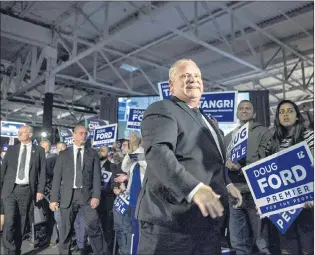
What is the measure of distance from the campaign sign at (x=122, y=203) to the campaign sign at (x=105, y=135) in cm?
188

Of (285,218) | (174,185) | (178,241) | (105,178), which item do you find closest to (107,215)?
(105,178)

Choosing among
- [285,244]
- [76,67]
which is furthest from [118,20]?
[285,244]

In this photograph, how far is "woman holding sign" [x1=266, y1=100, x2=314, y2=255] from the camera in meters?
2.83

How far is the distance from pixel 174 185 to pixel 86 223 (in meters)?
3.20

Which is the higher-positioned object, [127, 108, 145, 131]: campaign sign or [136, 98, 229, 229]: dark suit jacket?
[127, 108, 145, 131]: campaign sign

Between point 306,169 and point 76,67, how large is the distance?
11255 mm

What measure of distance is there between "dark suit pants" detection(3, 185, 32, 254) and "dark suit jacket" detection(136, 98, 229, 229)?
3326 mm

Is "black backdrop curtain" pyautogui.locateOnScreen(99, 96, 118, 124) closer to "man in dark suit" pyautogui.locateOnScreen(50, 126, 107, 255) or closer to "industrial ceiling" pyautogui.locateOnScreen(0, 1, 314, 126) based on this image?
"industrial ceiling" pyautogui.locateOnScreen(0, 1, 314, 126)

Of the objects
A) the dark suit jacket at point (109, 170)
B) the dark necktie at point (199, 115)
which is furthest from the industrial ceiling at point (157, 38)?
the dark necktie at point (199, 115)

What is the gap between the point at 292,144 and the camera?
2.97 metres

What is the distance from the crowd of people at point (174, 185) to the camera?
1.50m

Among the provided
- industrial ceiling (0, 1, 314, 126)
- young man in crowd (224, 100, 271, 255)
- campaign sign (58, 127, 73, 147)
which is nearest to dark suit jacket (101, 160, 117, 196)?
campaign sign (58, 127, 73, 147)

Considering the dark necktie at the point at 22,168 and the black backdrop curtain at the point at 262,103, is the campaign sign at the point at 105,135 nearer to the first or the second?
the dark necktie at the point at 22,168

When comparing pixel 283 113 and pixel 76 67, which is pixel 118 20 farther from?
pixel 283 113
